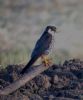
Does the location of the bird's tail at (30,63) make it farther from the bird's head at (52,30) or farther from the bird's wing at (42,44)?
the bird's head at (52,30)

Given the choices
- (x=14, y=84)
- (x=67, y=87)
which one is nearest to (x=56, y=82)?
(x=67, y=87)

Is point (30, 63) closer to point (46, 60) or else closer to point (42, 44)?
point (46, 60)

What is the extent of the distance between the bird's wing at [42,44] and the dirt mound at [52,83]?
48cm

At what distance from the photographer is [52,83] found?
14195 mm

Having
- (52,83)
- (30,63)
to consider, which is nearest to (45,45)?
(52,83)

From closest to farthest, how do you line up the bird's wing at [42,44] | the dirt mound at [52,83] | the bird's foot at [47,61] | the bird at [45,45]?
the bird's foot at [47,61] → the dirt mound at [52,83] → the bird at [45,45] → the bird's wing at [42,44]

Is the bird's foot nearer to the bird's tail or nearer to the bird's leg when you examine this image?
the bird's leg

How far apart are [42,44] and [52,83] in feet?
2.59

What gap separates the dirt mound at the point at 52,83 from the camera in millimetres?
13289

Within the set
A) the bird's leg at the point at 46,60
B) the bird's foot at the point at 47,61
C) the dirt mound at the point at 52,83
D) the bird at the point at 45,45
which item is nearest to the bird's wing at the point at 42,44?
the bird at the point at 45,45

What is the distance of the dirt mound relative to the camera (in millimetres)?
13289

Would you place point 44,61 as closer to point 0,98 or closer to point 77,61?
point 0,98

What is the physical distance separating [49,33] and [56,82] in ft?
3.47

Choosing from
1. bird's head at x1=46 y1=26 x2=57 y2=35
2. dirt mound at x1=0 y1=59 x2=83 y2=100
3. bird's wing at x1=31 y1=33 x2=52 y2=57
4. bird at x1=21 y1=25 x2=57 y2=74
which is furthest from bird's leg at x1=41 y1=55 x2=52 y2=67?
bird's head at x1=46 y1=26 x2=57 y2=35
